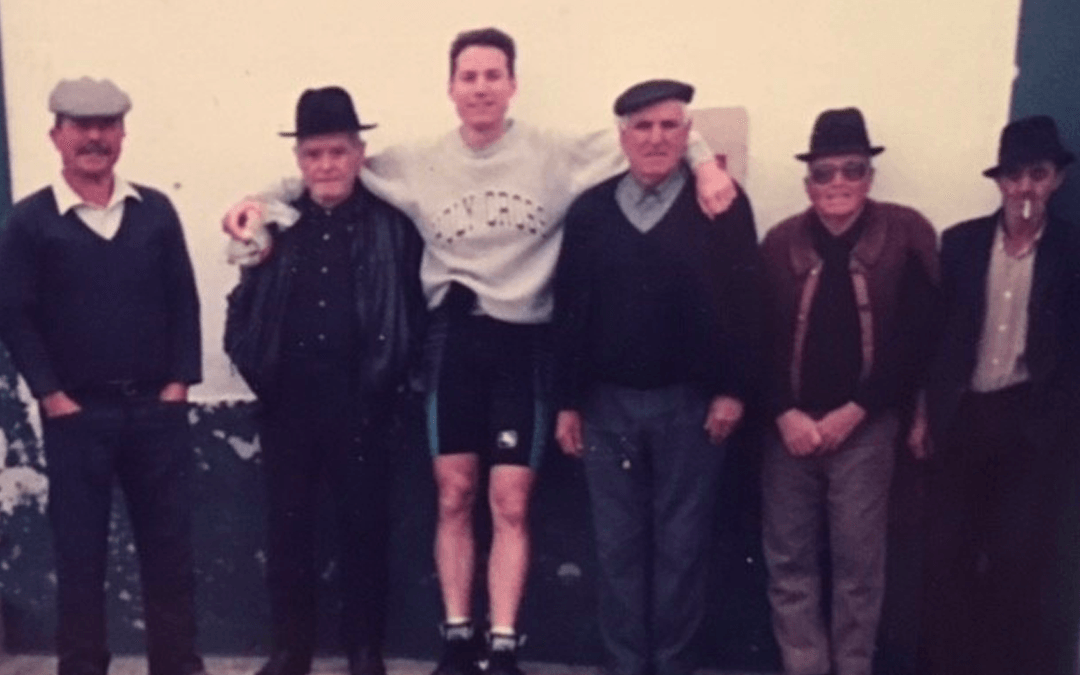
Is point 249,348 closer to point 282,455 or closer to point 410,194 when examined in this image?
point 282,455

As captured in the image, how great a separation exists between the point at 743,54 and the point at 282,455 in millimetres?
2111

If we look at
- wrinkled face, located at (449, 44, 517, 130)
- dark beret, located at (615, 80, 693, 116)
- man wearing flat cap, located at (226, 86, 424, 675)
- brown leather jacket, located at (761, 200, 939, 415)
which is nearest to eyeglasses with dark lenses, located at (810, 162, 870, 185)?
brown leather jacket, located at (761, 200, 939, 415)

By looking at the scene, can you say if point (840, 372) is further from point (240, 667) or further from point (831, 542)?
point (240, 667)

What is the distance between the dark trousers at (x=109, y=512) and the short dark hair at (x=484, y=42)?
147 cm

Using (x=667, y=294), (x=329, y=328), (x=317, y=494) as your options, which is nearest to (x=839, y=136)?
(x=667, y=294)

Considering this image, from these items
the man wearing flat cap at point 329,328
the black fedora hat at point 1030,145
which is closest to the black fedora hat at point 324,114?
the man wearing flat cap at point 329,328

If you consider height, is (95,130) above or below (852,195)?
above

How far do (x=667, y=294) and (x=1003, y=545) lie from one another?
52.9 inches

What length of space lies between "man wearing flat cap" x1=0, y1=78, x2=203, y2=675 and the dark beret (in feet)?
4.98

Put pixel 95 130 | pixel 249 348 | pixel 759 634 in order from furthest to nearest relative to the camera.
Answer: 1. pixel 759 634
2. pixel 249 348
3. pixel 95 130

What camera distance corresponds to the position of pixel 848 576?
4.26 meters

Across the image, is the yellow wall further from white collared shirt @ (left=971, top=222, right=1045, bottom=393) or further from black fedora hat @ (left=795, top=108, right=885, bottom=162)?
white collared shirt @ (left=971, top=222, right=1045, bottom=393)

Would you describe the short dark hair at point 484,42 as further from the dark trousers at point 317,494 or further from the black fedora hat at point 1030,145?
the black fedora hat at point 1030,145

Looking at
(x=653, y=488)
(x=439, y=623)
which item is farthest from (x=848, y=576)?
(x=439, y=623)
